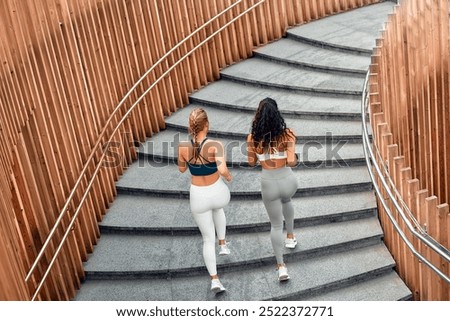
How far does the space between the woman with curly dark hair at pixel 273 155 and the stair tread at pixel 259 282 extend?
54 centimetres

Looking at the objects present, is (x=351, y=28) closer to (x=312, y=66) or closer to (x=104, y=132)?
(x=312, y=66)

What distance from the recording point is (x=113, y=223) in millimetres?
7555

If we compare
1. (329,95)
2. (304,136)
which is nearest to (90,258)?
(304,136)

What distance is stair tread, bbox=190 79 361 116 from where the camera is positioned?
8.51m

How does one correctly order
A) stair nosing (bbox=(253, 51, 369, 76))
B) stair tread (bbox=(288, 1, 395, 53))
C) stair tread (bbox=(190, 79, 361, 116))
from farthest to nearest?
stair tread (bbox=(288, 1, 395, 53)) → stair nosing (bbox=(253, 51, 369, 76)) → stair tread (bbox=(190, 79, 361, 116))

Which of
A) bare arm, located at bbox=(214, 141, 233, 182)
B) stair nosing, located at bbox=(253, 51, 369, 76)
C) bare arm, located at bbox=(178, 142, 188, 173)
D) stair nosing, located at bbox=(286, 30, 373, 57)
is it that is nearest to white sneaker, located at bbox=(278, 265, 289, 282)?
bare arm, located at bbox=(214, 141, 233, 182)

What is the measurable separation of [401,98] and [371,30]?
272cm

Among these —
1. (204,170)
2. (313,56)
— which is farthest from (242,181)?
(313,56)

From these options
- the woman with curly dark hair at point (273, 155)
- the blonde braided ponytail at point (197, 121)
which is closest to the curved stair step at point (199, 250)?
the woman with curly dark hair at point (273, 155)

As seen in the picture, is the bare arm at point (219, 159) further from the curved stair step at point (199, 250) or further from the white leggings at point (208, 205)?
the curved stair step at point (199, 250)

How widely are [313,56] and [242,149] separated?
6.86 feet

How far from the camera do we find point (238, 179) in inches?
307

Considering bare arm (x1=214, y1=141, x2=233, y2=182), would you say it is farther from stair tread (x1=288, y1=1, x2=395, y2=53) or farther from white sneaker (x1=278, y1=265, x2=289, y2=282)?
stair tread (x1=288, y1=1, x2=395, y2=53)

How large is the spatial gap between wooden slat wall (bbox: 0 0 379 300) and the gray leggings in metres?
2.01
